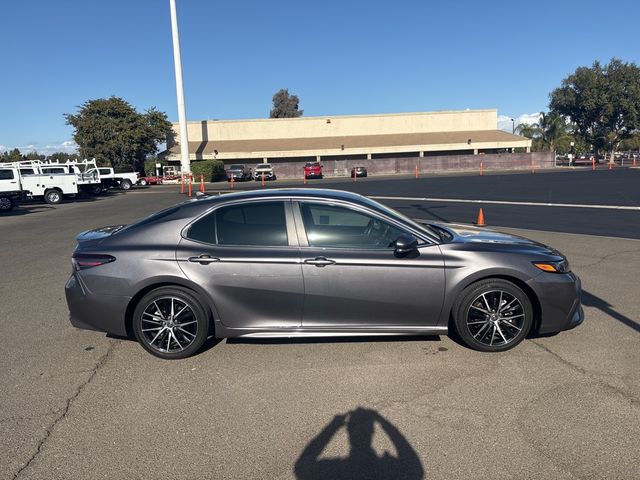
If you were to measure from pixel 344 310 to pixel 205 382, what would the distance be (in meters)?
1.30

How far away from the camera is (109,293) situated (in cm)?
423

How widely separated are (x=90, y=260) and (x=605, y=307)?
5511 millimetres

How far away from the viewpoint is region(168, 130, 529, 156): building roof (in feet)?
194

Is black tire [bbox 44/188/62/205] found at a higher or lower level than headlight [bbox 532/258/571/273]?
higher

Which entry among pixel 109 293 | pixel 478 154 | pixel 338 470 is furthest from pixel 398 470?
pixel 478 154

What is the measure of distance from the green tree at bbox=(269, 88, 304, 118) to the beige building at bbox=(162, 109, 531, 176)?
3383 cm

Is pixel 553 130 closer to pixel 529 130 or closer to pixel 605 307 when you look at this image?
pixel 529 130

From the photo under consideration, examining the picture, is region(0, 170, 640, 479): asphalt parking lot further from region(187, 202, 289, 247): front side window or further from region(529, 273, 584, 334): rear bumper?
region(187, 202, 289, 247): front side window

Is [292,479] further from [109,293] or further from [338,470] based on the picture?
[109,293]

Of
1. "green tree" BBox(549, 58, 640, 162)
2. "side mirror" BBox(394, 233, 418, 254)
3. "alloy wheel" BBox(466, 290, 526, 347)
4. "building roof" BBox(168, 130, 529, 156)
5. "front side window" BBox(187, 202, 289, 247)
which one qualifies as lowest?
"alloy wheel" BBox(466, 290, 526, 347)

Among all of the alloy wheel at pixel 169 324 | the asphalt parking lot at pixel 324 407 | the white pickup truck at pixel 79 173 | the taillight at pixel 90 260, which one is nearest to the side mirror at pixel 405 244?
the asphalt parking lot at pixel 324 407

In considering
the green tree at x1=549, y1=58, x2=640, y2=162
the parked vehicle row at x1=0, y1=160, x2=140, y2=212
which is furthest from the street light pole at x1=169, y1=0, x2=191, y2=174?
the green tree at x1=549, y1=58, x2=640, y2=162

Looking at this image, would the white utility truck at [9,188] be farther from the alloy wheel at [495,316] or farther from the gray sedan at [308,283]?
the alloy wheel at [495,316]

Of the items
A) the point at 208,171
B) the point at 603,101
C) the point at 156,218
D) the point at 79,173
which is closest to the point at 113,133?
the point at 208,171
